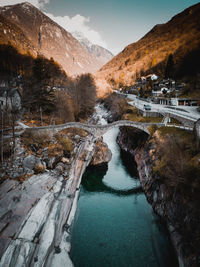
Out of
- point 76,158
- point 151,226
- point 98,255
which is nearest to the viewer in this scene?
point 98,255

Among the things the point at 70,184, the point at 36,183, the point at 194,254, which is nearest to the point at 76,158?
the point at 70,184

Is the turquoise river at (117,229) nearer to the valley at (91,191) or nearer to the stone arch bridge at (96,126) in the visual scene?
the valley at (91,191)

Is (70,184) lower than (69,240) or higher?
higher

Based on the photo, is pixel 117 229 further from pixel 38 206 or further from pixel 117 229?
pixel 38 206

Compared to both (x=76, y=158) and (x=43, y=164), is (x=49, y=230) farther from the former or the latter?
(x=76, y=158)

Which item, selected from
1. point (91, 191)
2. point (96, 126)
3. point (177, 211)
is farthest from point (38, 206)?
point (96, 126)

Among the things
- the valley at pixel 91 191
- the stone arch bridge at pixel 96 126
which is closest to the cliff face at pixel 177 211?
the valley at pixel 91 191
